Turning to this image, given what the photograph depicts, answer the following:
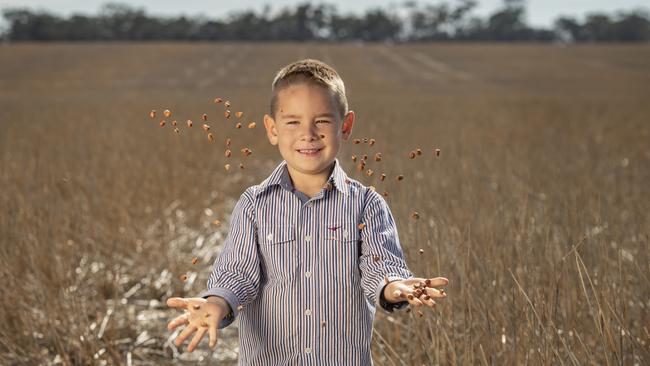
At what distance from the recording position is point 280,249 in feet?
5.79

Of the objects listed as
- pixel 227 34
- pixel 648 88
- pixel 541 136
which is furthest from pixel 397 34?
pixel 541 136

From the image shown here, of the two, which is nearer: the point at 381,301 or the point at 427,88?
the point at 381,301

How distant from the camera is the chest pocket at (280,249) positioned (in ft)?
5.76

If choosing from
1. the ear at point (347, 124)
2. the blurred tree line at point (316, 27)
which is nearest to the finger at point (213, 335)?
the ear at point (347, 124)

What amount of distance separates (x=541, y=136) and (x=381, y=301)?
10.2 m

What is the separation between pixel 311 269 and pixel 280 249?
8 centimetres

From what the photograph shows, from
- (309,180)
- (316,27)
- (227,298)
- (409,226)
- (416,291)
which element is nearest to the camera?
(416,291)

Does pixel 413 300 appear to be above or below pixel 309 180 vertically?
below

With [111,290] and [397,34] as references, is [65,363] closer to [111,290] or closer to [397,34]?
[111,290]

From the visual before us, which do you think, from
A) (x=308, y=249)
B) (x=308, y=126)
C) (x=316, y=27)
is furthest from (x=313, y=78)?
(x=316, y=27)

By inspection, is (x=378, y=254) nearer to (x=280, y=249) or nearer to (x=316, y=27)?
(x=280, y=249)

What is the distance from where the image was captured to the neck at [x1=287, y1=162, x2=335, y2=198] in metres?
1.77

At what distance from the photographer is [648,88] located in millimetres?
27562

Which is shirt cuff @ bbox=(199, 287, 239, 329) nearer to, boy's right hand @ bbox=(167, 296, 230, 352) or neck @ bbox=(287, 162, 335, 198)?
boy's right hand @ bbox=(167, 296, 230, 352)
